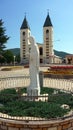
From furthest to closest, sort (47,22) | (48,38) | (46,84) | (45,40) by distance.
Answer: (45,40) → (47,22) → (48,38) → (46,84)

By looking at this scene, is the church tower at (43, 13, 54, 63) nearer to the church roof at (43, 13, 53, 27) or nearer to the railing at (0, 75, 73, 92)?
the church roof at (43, 13, 53, 27)

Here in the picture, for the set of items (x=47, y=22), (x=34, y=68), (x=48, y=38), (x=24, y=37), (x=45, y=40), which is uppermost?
(x=47, y=22)

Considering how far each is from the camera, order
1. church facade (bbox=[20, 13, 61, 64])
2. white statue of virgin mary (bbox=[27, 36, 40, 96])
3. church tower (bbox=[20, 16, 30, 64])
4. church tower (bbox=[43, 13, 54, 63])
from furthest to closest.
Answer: church tower (bbox=[43, 13, 54, 63]), church tower (bbox=[20, 16, 30, 64]), church facade (bbox=[20, 13, 61, 64]), white statue of virgin mary (bbox=[27, 36, 40, 96])

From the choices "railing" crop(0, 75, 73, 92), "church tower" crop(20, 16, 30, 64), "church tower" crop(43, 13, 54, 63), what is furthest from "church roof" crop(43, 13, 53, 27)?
A: "railing" crop(0, 75, 73, 92)

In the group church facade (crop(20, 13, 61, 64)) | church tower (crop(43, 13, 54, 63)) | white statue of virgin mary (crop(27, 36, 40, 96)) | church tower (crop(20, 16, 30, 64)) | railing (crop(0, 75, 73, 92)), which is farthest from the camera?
church tower (crop(43, 13, 54, 63))

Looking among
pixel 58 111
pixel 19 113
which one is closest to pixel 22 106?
pixel 19 113

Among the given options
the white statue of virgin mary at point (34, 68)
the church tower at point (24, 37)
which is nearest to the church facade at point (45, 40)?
the church tower at point (24, 37)

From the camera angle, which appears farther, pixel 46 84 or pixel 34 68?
pixel 46 84

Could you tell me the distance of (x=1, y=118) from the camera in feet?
22.2

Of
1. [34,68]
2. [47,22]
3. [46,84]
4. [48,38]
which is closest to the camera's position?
[34,68]

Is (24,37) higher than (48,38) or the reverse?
higher

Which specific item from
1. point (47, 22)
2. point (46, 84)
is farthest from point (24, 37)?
point (46, 84)

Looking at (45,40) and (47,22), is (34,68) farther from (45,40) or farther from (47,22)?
(47,22)

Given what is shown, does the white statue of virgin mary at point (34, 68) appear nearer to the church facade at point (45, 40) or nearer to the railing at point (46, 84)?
the railing at point (46, 84)
